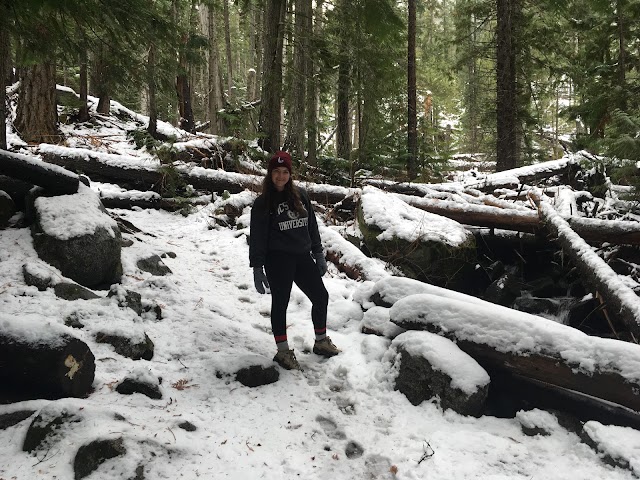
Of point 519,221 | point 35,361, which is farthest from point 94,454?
point 519,221

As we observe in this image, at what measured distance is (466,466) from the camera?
3.15 metres

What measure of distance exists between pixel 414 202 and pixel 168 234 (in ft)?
15.7

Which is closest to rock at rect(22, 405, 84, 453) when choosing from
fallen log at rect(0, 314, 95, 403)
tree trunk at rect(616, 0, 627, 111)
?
fallen log at rect(0, 314, 95, 403)

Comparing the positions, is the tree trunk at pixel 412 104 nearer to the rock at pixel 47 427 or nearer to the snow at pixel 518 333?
the snow at pixel 518 333

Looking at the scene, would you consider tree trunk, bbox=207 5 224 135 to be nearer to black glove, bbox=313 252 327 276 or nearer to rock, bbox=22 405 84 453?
black glove, bbox=313 252 327 276

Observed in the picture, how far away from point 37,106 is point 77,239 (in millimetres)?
9005

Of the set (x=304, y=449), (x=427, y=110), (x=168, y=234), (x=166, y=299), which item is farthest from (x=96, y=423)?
(x=427, y=110)

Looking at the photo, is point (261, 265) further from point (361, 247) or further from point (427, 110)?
point (427, 110)

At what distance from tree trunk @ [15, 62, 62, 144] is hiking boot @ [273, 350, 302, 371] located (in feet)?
32.9

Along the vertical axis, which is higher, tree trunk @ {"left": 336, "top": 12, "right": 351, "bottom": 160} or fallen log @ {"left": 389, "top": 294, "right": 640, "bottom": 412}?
tree trunk @ {"left": 336, "top": 12, "right": 351, "bottom": 160}

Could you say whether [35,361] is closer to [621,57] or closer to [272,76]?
[272,76]

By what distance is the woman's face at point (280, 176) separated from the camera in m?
4.34

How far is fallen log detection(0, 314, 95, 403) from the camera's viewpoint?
3.00m

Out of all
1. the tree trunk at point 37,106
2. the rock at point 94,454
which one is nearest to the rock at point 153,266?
the rock at point 94,454
